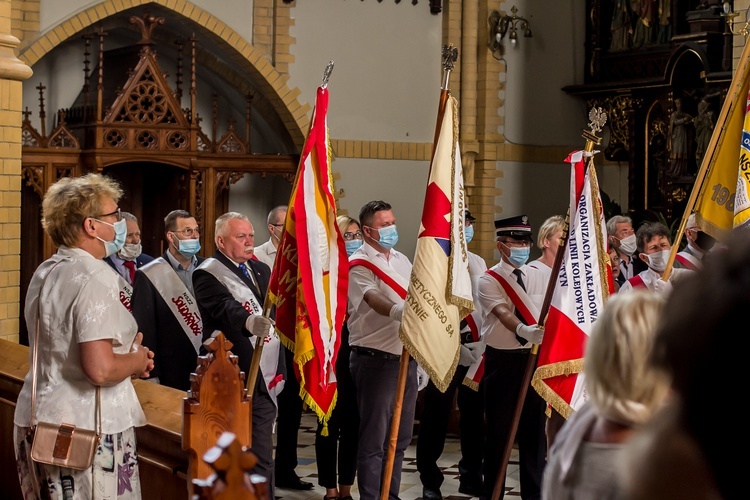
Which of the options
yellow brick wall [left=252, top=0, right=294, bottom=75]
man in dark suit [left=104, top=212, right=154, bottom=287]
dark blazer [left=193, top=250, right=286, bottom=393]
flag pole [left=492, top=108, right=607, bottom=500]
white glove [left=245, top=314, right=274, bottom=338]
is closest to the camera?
white glove [left=245, top=314, right=274, bottom=338]

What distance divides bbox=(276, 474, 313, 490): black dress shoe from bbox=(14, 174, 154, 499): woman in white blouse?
3.27m

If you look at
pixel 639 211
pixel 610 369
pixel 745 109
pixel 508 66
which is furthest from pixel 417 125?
pixel 610 369

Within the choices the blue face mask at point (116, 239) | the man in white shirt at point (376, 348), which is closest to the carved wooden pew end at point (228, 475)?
the blue face mask at point (116, 239)

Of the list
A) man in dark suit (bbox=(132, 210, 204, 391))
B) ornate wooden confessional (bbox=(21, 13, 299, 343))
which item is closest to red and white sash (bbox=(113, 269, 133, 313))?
man in dark suit (bbox=(132, 210, 204, 391))

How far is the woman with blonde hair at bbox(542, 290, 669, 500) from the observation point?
1917 mm

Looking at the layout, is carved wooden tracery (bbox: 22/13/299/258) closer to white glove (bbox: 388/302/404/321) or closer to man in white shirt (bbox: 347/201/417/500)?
man in white shirt (bbox: 347/201/417/500)

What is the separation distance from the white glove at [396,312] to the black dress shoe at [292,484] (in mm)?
1725

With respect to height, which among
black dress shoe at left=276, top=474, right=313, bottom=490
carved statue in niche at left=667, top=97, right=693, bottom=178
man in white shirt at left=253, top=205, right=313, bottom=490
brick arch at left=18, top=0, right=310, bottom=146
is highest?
brick arch at left=18, top=0, right=310, bottom=146

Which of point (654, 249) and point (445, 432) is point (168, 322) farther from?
point (654, 249)

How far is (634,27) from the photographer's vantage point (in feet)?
42.1

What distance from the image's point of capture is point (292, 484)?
693 centimetres

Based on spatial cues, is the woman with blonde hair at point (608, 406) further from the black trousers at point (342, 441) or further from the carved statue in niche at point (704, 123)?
the carved statue in niche at point (704, 123)

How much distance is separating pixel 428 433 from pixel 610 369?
4.76 m

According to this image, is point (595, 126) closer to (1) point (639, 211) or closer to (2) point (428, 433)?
(2) point (428, 433)
